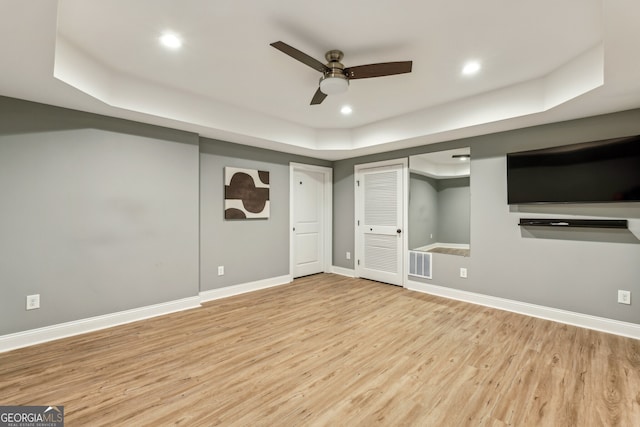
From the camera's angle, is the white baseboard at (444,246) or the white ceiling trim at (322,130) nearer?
the white ceiling trim at (322,130)

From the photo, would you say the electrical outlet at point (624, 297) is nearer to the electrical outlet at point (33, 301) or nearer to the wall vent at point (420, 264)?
the wall vent at point (420, 264)

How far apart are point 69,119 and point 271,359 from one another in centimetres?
313

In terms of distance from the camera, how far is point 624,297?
291 cm

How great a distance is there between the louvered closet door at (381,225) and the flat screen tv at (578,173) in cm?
169

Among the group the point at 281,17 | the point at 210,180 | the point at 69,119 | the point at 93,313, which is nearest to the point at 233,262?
the point at 210,180

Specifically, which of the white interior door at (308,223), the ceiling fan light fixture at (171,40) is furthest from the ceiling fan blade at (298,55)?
the white interior door at (308,223)

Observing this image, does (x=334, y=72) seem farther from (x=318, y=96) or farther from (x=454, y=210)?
(x=454, y=210)

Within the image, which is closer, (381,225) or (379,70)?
(379,70)

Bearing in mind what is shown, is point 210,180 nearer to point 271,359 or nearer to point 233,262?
point 233,262

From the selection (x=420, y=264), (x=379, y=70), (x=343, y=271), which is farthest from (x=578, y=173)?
(x=343, y=271)

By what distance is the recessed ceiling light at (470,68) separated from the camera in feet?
8.77

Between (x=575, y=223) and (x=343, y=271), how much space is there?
3.55m

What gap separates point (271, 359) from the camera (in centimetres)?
245

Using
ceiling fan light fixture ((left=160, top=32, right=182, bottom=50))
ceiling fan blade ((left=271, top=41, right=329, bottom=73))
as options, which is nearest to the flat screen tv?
ceiling fan blade ((left=271, top=41, right=329, bottom=73))
